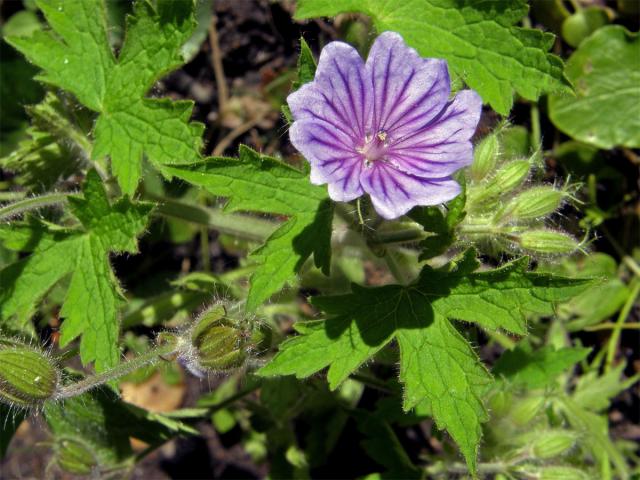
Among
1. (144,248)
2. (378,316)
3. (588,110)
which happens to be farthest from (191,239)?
(588,110)

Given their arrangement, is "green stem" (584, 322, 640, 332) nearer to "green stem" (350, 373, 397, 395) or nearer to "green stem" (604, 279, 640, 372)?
"green stem" (604, 279, 640, 372)

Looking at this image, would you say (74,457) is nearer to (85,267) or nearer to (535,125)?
(85,267)

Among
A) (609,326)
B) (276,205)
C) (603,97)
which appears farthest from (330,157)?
(609,326)

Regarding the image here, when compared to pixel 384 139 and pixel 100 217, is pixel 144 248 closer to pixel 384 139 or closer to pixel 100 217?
pixel 100 217

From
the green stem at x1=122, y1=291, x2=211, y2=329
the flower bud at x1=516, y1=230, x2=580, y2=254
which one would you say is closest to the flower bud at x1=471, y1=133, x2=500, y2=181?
the flower bud at x1=516, y1=230, x2=580, y2=254

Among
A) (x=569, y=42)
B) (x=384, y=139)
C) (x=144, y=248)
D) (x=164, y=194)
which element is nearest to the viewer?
(x=384, y=139)

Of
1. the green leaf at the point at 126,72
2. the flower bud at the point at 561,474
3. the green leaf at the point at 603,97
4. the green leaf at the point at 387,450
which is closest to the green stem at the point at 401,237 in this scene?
the green leaf at the point at 126,72
